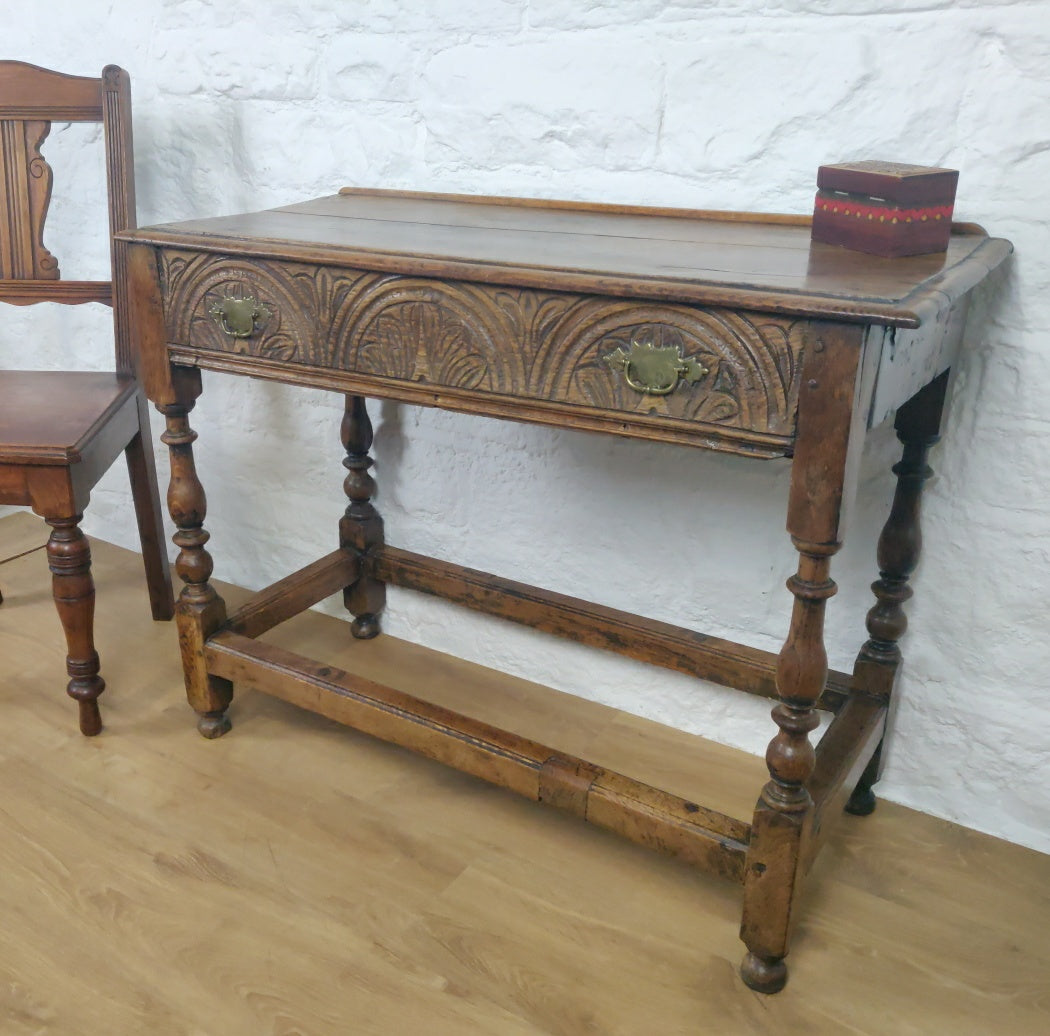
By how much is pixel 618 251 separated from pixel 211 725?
114 cm

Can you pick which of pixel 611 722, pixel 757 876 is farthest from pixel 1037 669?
pixel 611 722

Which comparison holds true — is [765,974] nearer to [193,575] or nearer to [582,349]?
[582,349]

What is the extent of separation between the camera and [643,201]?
173 centimetres

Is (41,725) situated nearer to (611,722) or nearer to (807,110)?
(611,722)

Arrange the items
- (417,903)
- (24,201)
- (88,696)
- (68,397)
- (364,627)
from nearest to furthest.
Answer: (417,903) → (88,696) → (68,397) → (24,201) → (364,627)

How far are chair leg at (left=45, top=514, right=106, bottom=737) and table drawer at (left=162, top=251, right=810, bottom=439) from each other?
0.42 meters

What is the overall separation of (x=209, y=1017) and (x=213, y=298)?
0.99m

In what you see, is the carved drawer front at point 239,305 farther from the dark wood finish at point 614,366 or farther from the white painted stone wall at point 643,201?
the white painted stone wall at point 643,201

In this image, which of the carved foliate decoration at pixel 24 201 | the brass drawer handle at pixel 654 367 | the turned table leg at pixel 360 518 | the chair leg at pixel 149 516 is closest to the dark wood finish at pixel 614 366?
the brass drawer handle at pixel 654 367

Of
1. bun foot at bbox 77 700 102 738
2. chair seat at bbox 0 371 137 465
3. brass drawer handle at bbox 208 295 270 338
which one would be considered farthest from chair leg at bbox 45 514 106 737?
brass drawer handle at bbox 208 295 270 338

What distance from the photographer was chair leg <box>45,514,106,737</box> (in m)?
1.77

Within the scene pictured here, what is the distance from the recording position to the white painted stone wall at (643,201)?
1478 millimetres

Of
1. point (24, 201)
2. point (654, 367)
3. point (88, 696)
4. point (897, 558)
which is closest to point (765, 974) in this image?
point (897, 558)

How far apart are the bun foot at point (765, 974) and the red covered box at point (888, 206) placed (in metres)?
0.94
